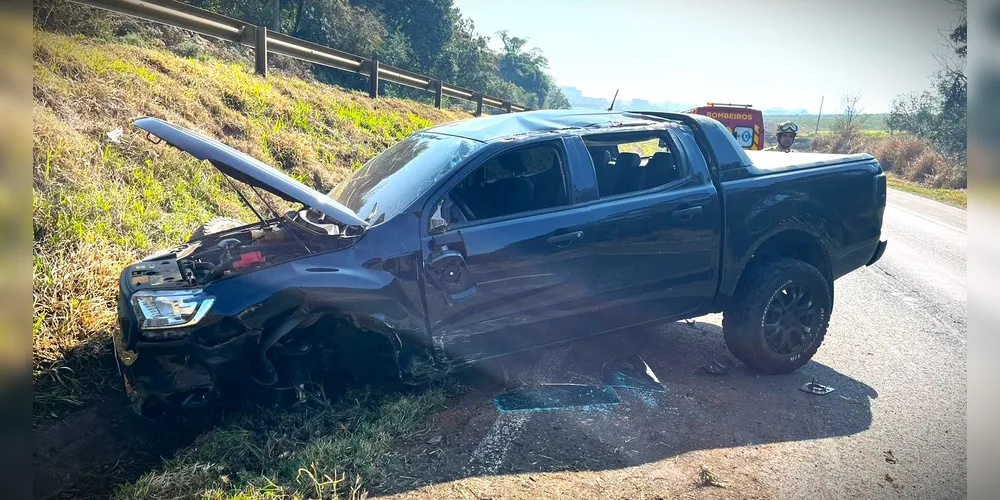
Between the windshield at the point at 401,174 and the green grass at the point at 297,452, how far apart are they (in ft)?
3.69

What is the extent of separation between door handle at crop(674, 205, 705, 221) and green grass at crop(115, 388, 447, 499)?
6.59ft

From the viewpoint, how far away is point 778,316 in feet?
15.3

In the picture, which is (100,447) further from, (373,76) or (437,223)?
(373,76)

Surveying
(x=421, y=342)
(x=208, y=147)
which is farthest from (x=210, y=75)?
(x=421, y=342)

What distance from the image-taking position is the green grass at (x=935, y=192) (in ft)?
56.5

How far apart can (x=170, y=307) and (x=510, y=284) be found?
181cm

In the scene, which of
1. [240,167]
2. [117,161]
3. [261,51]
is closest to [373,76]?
[261,51]

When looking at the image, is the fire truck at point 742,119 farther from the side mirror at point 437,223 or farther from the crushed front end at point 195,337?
the crushed front end at point 195,337

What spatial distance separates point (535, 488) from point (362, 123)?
30.2 feet

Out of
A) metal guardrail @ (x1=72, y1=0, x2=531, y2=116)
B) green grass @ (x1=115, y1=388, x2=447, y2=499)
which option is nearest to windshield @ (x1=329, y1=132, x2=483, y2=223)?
green grass @ (x1=115, y1=388, x2=447, y2=499)

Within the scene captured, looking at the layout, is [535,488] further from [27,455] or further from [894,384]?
[894,384]

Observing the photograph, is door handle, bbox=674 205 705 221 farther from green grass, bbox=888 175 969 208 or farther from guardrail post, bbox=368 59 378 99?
green grass, bbox=888 175 969 208

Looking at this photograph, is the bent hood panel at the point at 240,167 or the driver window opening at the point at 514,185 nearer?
the bent hood panel at the point at 240,167

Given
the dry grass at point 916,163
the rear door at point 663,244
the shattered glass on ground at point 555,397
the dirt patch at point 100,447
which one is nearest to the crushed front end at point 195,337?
the dirt patch at point 100,447
